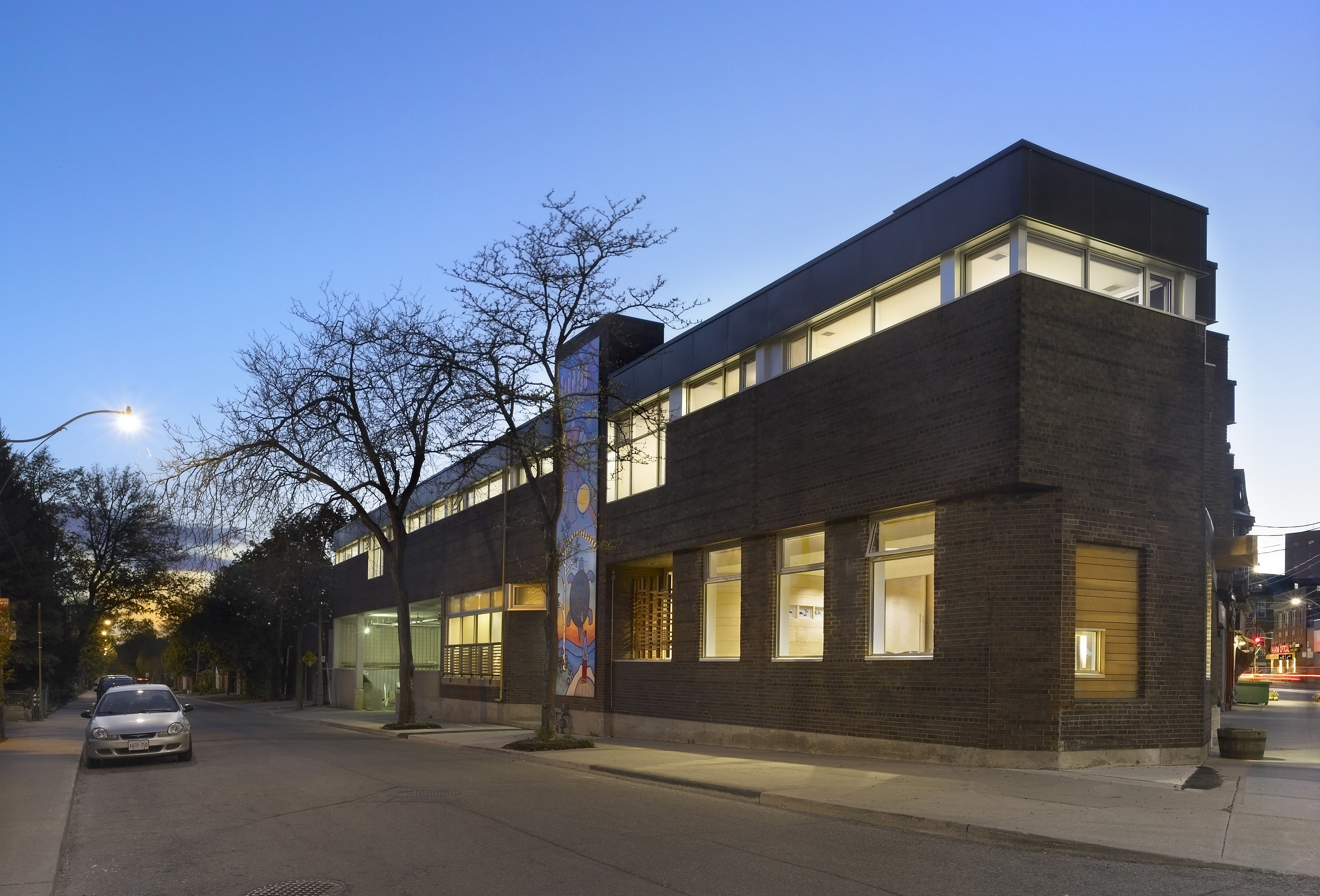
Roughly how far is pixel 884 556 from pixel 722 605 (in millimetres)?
6164

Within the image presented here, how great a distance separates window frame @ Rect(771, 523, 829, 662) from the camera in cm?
2094

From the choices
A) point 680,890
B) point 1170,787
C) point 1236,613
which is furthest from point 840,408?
point 1236,613

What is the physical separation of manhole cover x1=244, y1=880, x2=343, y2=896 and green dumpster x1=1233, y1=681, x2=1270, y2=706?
46727 mm

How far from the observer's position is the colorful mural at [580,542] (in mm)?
29766

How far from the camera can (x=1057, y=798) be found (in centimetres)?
1341

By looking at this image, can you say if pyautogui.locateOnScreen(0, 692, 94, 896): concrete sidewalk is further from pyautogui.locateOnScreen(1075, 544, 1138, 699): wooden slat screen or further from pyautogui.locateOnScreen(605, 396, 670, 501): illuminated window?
pyautogui.locateOnScreen(1075, 544, 1138, 699): wooden slat screen

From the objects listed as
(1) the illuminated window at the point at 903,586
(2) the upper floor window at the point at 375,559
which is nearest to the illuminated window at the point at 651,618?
(1) the illuminated window at the point at 903,586

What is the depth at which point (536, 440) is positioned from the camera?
27000 millimetres

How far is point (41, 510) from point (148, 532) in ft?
43.3

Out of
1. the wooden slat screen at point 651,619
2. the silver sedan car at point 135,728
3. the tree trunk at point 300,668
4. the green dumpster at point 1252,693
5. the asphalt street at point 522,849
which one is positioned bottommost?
the tree trunk at point 300,668

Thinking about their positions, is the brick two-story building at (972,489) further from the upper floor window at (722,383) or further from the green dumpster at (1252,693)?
the green dumpster at (1252,693)

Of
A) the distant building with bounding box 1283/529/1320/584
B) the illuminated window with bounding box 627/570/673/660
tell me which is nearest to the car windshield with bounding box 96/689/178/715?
the illuminated window with bounding box 627/570/673/660

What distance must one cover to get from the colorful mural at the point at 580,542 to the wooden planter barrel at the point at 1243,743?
15094mm

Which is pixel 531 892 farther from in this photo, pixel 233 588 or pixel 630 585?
pixel 233 588
